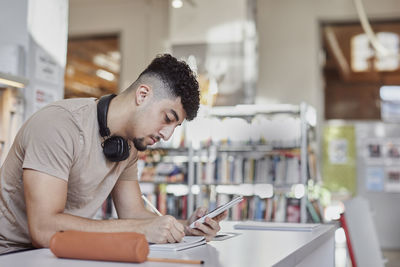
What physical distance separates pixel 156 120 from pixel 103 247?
0.82m

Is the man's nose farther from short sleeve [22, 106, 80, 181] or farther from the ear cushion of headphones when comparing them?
short sleeve [22, 106, 80, 181]

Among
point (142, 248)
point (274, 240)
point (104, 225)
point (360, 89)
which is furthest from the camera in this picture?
point (360, 89)

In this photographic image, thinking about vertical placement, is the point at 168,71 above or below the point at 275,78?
below

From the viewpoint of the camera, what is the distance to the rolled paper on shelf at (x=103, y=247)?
1.36 metres

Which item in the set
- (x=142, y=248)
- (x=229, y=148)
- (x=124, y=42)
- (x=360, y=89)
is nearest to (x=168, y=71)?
Answer: (x=142, y=248)

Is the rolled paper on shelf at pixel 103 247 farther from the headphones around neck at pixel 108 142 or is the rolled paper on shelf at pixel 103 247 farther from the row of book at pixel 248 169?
the row of book at pixel 248 169

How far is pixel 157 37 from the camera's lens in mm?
8898

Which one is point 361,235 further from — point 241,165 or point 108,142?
point 241,165

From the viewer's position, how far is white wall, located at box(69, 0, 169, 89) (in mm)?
8906

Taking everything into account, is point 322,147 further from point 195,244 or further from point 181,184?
point 195,244

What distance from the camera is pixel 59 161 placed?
186cm

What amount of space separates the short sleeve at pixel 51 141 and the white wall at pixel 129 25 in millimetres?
6825

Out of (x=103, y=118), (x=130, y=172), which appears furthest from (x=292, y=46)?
(x=103, y=118)

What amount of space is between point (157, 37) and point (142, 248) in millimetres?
7766
